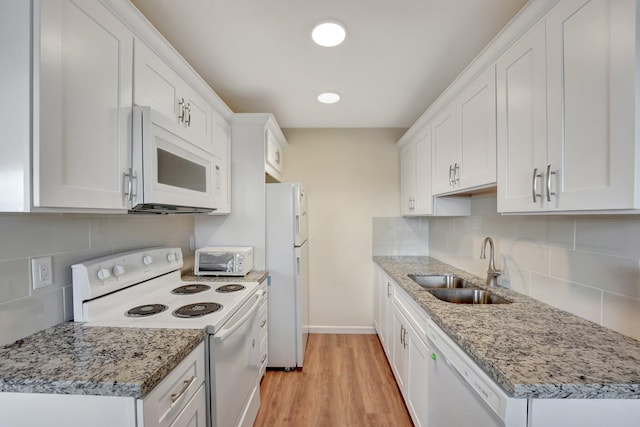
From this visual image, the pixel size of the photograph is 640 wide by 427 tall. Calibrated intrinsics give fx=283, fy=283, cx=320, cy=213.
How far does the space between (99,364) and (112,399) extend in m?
0.13

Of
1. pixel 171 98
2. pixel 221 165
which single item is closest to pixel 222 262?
pixel 221 165

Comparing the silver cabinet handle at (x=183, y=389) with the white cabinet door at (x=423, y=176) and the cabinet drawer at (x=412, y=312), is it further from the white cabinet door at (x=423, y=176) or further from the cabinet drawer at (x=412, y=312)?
the white cabinet door at (x=423, y=176)

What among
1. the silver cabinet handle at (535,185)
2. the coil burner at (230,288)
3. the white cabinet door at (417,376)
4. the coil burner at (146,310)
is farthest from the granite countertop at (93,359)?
the silver cabinet handle at (535,185)

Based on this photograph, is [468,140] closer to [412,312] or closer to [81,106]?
[412,312]

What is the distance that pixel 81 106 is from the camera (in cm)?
98

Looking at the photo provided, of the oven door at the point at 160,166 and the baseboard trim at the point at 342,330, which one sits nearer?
the oven door at the point at 160,166

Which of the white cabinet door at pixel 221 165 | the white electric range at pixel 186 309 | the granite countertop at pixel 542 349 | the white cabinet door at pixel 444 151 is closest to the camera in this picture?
the granite countertop at pixel 542 349

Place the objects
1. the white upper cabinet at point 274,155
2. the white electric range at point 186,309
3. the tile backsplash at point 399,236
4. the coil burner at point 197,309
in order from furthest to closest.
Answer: the tile backsplash at point 399,236, the white upper cabinet at point 274,155, the coil burner at point 197,309, the white electric range at point 186,309

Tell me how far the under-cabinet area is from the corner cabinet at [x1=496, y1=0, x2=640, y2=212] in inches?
19.4

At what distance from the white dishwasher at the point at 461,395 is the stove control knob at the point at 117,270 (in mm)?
1577

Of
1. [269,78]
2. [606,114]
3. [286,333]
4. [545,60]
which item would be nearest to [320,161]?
[269,78]

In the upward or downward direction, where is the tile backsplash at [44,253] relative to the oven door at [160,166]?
downward

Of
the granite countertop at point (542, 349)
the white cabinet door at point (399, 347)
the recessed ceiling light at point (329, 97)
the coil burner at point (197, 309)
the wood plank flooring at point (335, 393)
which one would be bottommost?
the wood plank flooring at point (335, 393)

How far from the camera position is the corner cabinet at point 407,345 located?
1.56 metres
